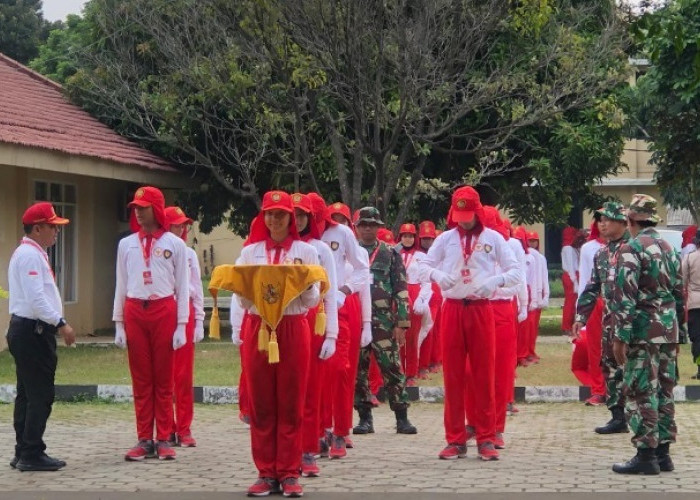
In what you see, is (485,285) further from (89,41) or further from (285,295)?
(89,41)

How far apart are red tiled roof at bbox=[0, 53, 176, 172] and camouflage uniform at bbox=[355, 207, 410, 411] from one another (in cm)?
784

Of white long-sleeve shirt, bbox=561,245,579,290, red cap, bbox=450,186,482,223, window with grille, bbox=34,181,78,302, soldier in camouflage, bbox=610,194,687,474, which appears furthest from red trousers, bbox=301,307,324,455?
window with grille, bbox=34,181,78,302

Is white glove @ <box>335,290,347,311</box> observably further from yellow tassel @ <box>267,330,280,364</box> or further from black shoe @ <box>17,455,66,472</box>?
black shoe @ <box>17,455,66,472</box>

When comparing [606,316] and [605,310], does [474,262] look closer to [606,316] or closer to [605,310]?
[606,316]

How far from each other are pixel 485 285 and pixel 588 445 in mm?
1970

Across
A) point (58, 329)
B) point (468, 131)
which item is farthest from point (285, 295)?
point (468, 131)

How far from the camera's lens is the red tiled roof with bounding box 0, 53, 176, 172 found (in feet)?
64.3

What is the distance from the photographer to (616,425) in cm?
1185

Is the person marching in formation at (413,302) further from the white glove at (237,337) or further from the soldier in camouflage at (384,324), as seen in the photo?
A: the white glove at (237,337)

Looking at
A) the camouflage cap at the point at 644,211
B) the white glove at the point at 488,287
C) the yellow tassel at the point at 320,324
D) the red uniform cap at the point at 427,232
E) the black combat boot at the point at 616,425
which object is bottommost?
the black combat boot at the point at 616,425

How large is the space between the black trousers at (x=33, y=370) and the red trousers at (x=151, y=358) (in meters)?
0.70

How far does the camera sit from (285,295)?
823 cm

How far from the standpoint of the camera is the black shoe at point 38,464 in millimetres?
9594

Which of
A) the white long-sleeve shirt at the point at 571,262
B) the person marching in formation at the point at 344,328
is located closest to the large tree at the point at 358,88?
the white long-sleeve shirt at the point at 571,262
